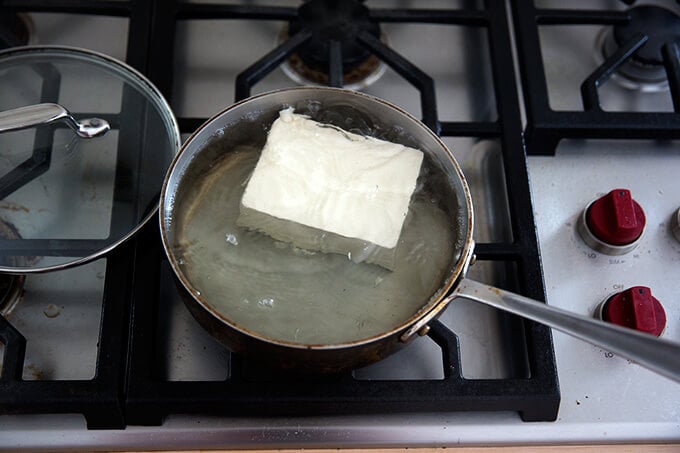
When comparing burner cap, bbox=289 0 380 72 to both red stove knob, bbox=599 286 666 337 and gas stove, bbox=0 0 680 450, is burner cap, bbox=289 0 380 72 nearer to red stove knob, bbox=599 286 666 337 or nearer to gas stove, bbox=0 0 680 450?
gas stove, bbox=0 0 680 450

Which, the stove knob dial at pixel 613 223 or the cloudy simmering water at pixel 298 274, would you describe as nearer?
the cloudy simmering water at pixel 298 274

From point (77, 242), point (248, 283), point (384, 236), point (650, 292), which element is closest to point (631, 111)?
point (650, 292)

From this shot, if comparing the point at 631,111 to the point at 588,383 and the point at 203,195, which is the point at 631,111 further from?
the point at 203,195

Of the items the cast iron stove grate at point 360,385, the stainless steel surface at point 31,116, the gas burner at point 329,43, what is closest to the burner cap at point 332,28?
the gas burner at point 329,43

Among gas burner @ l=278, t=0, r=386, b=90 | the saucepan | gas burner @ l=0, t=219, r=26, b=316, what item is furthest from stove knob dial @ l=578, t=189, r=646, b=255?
gas burner @ l=0, t=219, r=26, b=316

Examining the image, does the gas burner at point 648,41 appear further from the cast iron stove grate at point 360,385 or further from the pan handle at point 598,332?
the pan handle at point 598,332
